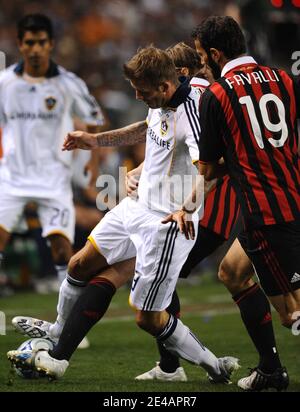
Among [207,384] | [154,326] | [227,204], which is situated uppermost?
[227,204]

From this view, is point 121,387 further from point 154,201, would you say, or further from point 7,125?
point 7,125

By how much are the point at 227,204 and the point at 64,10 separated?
11844 millimetres

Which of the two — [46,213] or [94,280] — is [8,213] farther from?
[94,280]

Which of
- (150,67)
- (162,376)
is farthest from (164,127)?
(162,376)

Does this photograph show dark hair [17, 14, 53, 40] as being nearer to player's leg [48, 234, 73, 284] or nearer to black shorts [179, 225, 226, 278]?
player's leg [48, 234, 73, 284]

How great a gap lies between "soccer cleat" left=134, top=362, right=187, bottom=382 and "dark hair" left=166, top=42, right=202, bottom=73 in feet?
6.17

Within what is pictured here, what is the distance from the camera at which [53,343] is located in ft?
19.4

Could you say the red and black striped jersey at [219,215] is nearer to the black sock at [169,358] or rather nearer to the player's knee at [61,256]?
the black sock at [169,358]

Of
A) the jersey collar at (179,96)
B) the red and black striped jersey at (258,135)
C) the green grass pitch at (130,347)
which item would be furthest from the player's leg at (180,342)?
the jersey collar at (179,96)

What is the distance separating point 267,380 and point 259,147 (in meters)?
1.38

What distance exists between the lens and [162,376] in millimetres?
6070

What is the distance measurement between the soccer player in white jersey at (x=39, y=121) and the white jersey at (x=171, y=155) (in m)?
2.78

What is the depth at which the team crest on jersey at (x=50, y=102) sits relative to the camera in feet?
27.7
